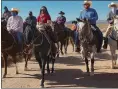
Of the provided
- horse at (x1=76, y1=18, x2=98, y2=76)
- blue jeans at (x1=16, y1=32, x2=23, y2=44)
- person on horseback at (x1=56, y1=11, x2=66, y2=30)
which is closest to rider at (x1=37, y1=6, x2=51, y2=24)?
blue jeans at (x1=16, y1=32, x2=23, y2=44)

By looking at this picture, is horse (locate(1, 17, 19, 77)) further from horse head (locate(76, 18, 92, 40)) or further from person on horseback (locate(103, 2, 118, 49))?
person on horseback (locate(103, 2, 118, 49))

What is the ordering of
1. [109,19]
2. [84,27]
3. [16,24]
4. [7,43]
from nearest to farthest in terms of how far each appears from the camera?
1. [84,27]
2. [7,43]
3. [16,24]
4. [109,19]

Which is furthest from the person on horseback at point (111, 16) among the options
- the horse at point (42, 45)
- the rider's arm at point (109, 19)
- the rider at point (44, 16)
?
the horse at point (42, 45)

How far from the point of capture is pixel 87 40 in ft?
40.3

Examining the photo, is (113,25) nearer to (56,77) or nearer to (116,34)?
(116,34)

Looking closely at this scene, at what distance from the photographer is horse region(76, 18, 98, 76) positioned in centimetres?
1172

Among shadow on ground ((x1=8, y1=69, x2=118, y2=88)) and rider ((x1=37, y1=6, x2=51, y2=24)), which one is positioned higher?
rider ((x1=37, y1=6, x2=51, y2=24))

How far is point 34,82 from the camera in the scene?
11352 millimetres

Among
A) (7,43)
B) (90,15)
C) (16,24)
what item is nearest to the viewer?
(7,43)

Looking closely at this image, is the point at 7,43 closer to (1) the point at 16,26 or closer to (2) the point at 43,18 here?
(1) the point at 16,26

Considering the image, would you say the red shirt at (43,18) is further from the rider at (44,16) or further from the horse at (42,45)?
the horse at (42,45)

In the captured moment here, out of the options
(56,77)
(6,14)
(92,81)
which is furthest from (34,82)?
(6,14)

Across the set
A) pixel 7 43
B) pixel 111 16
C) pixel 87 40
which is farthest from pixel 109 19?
pixel 7 43

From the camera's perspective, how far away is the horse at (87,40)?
11719mm
